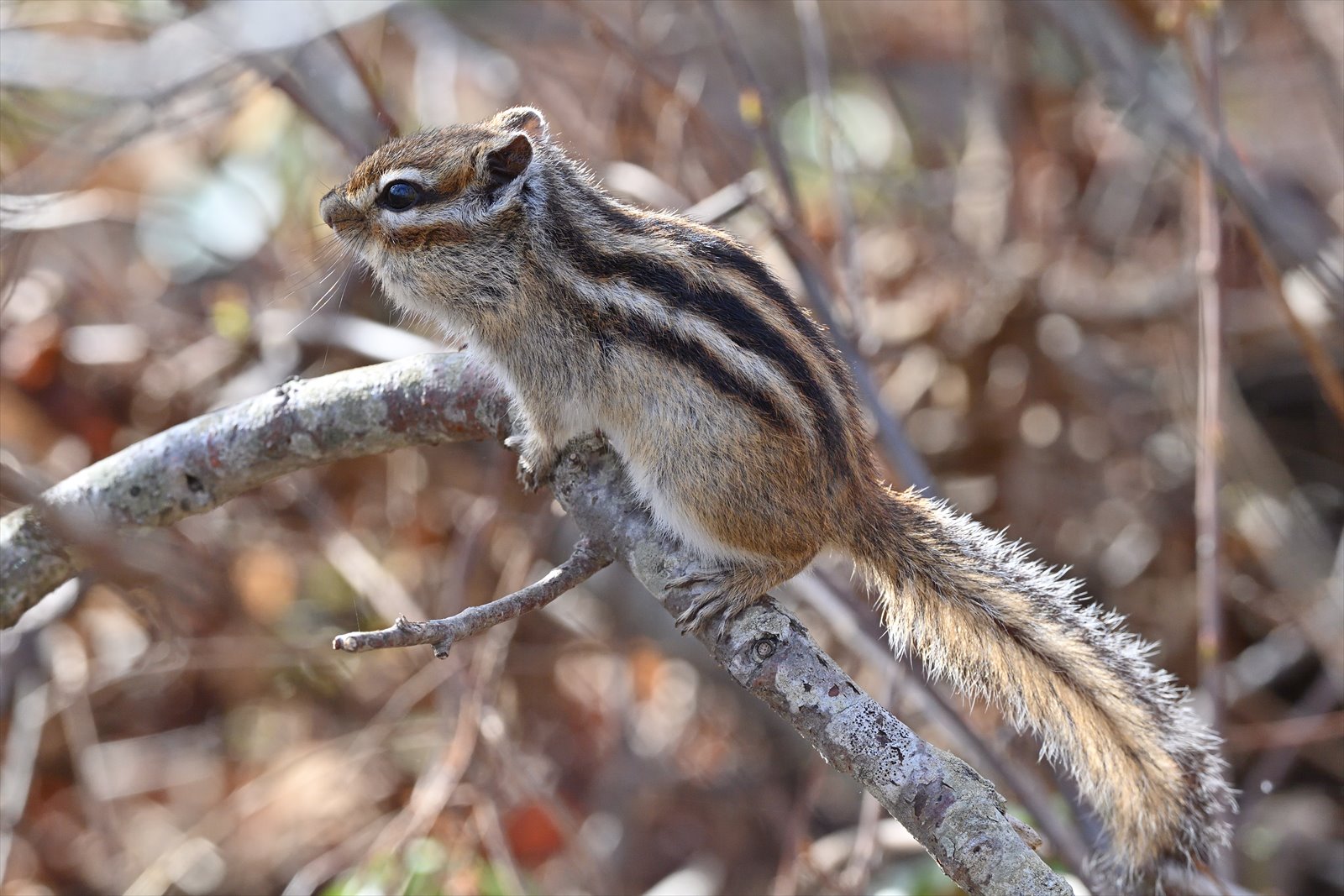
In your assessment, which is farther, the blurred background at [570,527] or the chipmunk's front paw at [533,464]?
the blurred background at [570,527]

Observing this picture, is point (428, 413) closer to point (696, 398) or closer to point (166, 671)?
point (696, 398)

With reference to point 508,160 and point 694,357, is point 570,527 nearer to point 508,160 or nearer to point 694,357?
point 508,160

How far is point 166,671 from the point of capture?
4457 millimetres

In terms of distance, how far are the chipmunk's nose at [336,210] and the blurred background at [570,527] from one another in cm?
38

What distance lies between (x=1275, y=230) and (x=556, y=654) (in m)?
2.87

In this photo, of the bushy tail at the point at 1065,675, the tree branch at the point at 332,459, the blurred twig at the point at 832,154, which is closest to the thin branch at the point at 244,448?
the tree branch at the point at 332,459

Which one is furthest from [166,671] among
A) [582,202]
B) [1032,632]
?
[1032,632]

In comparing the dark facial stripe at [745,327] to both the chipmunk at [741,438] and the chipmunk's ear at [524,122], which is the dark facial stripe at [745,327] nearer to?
the chipmunk at [741,438]

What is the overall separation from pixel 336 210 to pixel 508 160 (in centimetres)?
41

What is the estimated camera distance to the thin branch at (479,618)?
1.73m

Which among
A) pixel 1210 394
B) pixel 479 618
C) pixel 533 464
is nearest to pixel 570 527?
pixel 533 464

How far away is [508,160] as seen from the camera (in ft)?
8.96

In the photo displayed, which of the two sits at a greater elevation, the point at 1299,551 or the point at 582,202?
the point at 582,202

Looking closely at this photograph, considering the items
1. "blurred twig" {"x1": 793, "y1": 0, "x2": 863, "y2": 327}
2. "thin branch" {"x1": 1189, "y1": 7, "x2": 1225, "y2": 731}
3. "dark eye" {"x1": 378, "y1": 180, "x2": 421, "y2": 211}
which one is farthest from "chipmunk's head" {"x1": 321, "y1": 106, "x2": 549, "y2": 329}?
"thin branch" {"x1": 1189, "y1": 7, "x2": 1225, "y2": 731}
